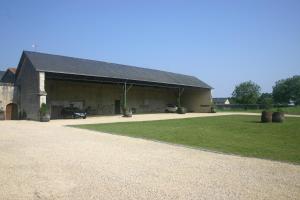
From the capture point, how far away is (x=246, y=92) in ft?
277

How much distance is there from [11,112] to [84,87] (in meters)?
7.55

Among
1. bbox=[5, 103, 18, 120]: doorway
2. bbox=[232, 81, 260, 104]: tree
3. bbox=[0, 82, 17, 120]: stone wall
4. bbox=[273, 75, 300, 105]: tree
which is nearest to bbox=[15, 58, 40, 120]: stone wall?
bbox=[5, 103, 18, 120]: doorway

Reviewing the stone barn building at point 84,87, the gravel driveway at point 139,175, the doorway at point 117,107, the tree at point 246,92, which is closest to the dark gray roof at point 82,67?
the stone barn building at point 84,87

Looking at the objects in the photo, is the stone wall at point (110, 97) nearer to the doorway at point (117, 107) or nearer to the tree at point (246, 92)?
the doorway at point (117, 107)

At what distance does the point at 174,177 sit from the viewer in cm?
531

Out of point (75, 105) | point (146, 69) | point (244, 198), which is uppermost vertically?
point (146, 69)

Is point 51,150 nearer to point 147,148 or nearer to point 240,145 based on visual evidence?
point 147,148

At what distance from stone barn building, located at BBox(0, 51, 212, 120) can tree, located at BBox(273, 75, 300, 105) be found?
187ft

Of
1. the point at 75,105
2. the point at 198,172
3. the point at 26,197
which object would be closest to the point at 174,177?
the point at 198,172

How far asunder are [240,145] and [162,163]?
12.0ft

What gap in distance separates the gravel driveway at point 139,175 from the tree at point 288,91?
8692 cm

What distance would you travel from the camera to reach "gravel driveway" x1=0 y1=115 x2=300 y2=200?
439 cm

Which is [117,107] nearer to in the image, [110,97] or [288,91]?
[110,97]

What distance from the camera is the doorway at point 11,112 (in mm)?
24047
